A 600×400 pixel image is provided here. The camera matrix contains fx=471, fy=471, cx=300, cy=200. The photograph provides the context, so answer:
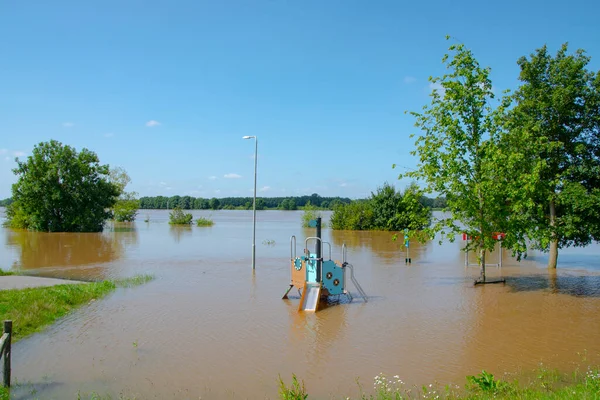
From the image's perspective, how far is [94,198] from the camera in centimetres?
4838

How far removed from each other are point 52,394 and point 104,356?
6.21 ft

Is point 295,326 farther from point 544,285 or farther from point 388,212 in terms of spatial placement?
point 388,212

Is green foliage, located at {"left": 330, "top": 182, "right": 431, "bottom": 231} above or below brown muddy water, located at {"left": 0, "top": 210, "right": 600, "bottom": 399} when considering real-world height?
above

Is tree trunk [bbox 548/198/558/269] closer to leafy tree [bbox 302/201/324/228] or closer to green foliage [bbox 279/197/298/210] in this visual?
leafy tree [bbox 302/201/324/228]

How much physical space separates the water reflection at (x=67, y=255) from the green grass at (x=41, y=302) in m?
3.90

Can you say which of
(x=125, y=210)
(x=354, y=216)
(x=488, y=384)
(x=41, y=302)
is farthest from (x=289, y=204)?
(x=488, y=384)

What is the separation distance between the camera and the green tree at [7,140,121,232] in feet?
150

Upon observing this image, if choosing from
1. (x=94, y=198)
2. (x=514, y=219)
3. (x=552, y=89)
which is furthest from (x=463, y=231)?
(x=94, y=198)

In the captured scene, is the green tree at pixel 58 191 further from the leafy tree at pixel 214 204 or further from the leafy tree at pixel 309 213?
the leafy tree at pixel 214 204

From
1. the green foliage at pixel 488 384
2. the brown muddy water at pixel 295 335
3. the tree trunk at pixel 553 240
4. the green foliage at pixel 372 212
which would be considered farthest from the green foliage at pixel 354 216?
the green foliage at pixel 488 384

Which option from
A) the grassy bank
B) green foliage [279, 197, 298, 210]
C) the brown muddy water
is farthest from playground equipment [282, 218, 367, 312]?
green foliage [279, 197, 298, 210]

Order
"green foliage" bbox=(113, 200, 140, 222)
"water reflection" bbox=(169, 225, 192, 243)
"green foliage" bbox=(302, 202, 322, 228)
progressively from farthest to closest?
"green foliage" bbox=(113, 200, 140, 222) < "green foliage" bbox=(302, 202, 322, 228) < "water reflection" bbox=(169, 225, 192, 243)

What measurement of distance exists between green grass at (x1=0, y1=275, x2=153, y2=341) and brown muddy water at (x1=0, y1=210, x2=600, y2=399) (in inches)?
17.1

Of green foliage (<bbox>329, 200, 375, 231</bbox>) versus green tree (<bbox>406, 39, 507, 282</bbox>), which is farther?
green foliage (<bbox>329, 200, 375, 231</bbox>)
